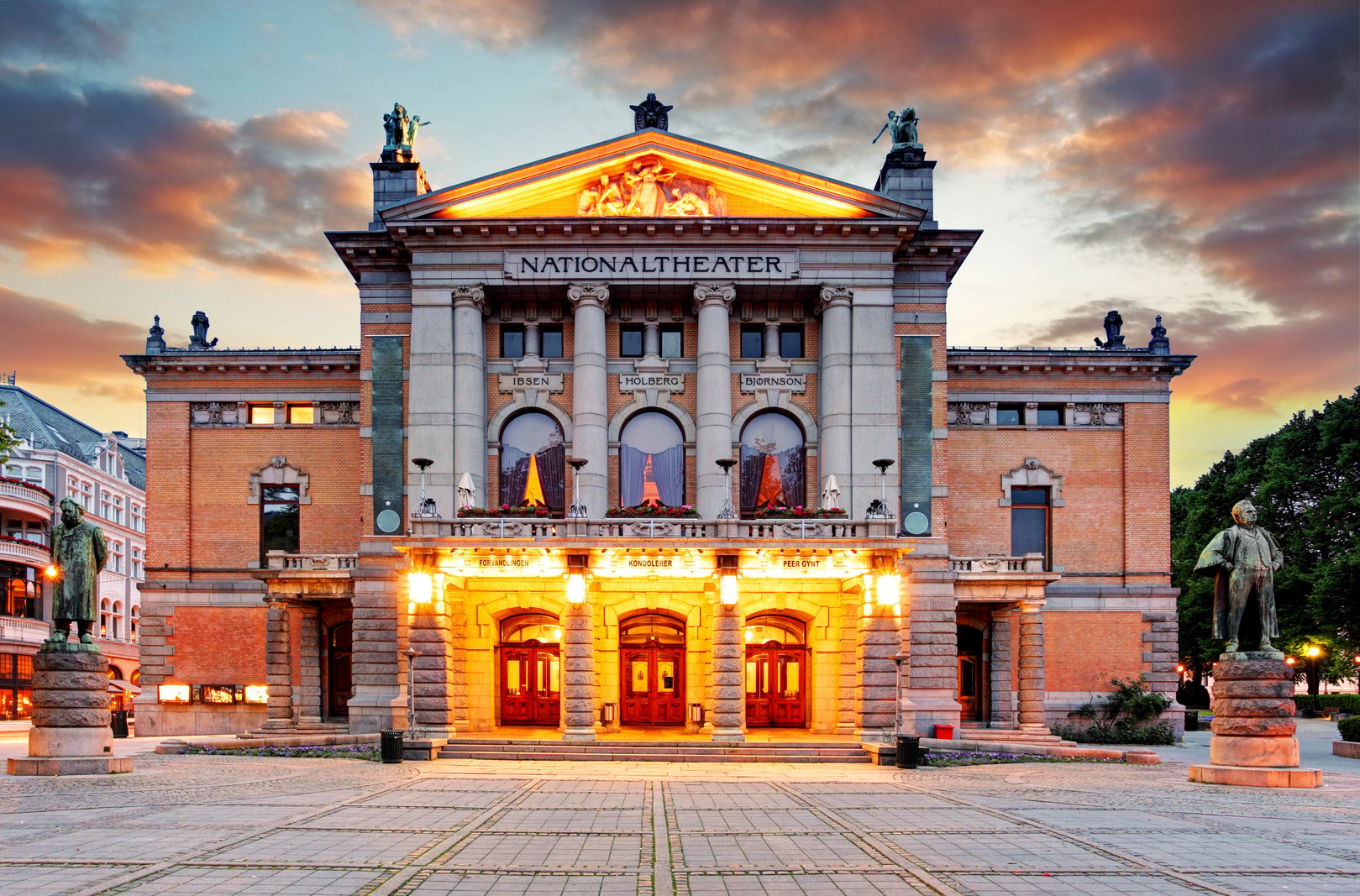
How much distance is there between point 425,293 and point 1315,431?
47.5 metres

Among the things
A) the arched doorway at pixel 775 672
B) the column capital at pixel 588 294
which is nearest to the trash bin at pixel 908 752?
the arched doorway at pixel 775 672

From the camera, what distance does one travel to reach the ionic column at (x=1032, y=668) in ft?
129

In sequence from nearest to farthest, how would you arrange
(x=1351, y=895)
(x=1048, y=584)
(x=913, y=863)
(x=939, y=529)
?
(x=1351, y=895)
(x=913, y=863)
(x=939, y=529)
(x=1048, y=584)

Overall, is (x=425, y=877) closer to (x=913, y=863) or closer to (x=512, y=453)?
(x=913, y=863)

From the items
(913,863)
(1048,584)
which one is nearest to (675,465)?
(1048,584)

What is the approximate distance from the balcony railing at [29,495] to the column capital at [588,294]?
42.0m

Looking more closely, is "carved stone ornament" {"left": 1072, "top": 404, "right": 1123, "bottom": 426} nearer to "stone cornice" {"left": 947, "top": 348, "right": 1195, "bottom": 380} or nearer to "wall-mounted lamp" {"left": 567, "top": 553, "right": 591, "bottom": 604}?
"stone cornice" {"left": 947, "top": 348, "right": 1195, "bottom": 380}

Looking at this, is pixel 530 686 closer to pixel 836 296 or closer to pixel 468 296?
pixel 468 296

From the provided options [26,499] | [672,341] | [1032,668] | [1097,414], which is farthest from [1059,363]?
[26,499]

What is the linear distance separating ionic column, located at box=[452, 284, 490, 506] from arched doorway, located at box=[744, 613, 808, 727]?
10560 mm

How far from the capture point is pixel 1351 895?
1283cm

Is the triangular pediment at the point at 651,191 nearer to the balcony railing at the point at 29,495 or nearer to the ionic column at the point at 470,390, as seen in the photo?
the ionic column at the point at 470,390

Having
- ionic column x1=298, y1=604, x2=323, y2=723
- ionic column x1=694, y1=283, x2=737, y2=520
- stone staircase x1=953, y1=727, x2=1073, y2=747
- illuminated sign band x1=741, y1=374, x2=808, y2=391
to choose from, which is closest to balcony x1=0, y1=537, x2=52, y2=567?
ionic column x1=298, y1=604, x2=323, y2=723

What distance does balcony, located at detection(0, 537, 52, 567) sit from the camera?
65.4m
